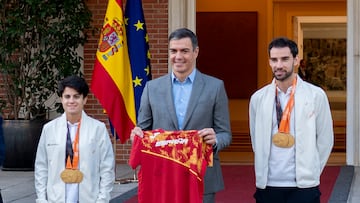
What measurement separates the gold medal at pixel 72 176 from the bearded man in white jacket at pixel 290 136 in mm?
1135

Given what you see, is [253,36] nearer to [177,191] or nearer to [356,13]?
[356,13]

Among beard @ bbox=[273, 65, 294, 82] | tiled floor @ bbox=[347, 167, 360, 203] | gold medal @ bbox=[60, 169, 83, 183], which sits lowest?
tiled floor @ bbox=[347, 167, 360, 203]

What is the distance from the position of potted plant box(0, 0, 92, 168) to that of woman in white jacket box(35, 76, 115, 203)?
6623mm

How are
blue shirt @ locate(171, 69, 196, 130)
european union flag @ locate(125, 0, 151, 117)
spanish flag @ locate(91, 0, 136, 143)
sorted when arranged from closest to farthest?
blue shirt @ locate(171, 69, 196, 130) → spanish flag @ locate(91, 0, 136, 143) → european union flag @ locate(125, 0, 151, 117)

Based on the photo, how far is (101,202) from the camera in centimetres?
548

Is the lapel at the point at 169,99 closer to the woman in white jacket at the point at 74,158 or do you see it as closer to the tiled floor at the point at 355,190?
the woman in white jacket at the point at 74,158

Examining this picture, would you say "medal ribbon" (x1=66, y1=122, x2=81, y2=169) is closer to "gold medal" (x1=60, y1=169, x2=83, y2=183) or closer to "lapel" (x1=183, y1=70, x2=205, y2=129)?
"gold medal" (x1=60, y1=169, x2=83, y2=183)

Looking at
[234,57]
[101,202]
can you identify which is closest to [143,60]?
[101,202]

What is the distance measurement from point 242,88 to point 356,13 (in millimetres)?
5626

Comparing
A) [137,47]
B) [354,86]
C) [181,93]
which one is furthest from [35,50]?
[181,93]

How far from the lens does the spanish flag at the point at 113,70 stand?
10461 millimetres

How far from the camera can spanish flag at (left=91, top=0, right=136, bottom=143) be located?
10461mm

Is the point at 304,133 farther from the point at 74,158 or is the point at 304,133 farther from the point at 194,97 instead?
the point at 74,158

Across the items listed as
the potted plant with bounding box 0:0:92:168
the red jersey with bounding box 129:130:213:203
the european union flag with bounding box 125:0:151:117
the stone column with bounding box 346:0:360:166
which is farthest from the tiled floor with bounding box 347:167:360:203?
the red jersey with bounding box 129:130:213:203
